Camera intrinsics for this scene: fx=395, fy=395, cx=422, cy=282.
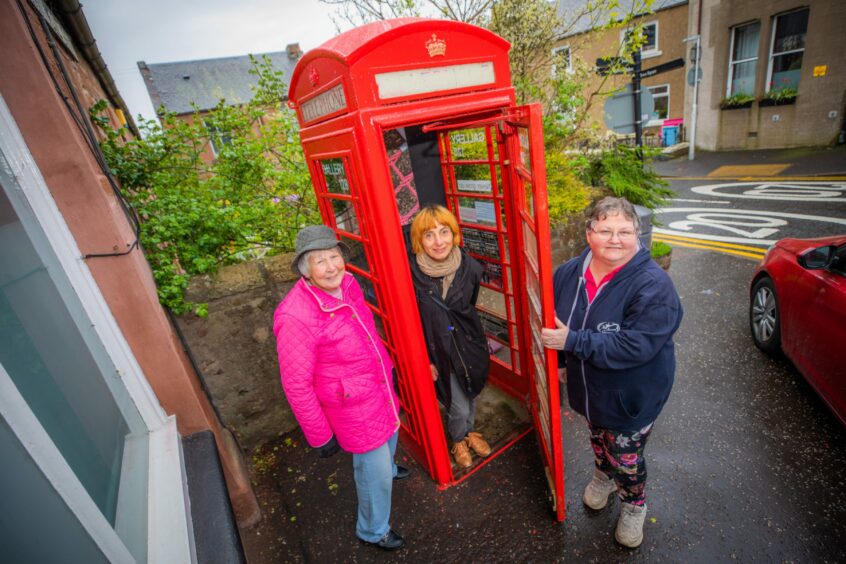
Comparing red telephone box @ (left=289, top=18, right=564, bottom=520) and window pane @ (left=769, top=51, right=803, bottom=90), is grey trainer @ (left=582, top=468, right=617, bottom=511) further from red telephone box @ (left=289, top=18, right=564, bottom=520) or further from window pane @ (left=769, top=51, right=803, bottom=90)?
window pane @ (left=769, top=51, right=803, bottom=90)

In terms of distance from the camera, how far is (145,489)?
2.13 m

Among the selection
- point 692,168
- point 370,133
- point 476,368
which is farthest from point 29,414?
point 692,168

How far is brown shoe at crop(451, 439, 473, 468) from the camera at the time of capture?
11.0 ft

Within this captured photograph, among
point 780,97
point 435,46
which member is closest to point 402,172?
point 435,46

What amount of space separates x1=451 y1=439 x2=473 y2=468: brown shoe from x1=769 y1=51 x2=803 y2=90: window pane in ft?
55.5

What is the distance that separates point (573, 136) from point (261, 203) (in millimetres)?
4466

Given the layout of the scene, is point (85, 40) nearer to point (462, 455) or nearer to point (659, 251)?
point (462, 455)

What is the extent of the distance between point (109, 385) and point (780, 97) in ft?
61.4

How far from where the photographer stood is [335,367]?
2342 millimetres

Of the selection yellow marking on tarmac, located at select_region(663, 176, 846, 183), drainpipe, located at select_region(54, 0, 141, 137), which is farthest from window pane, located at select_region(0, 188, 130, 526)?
Answer: yellow marking on tarmac, located at select_region(663, 176, 846, 183)

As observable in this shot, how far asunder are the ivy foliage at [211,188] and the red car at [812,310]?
14.9 feet

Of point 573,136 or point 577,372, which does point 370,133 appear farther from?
point 573,136

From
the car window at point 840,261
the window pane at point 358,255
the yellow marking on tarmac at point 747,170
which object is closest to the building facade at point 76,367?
the window pane at point 358,255

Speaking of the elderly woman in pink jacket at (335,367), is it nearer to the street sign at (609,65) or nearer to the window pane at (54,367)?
the window pane at (54,367)
